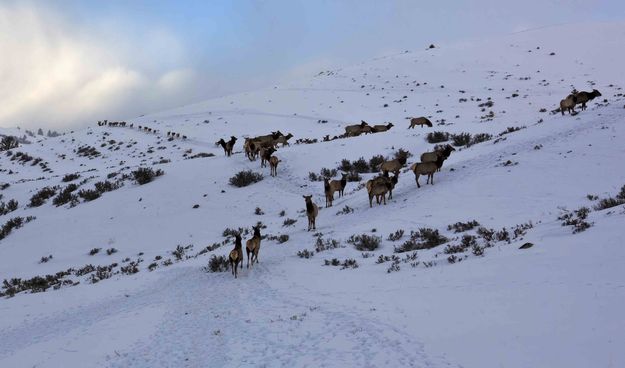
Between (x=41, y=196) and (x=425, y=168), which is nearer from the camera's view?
(x=425, y=168)

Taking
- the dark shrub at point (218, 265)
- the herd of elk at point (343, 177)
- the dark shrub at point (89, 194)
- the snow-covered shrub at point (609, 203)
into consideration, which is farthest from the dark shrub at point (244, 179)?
the snow-covered shrub at point (609, 203)

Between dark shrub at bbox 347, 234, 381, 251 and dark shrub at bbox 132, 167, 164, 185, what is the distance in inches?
632

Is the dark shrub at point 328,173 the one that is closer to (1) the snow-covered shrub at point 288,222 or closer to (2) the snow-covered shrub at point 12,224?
(1) the snow-covered shrub at point 288,222

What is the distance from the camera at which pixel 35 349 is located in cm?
903

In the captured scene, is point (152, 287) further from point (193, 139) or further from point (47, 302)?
point (193, 139)

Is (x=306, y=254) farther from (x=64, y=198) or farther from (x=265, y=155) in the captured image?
(x=64, y=198)

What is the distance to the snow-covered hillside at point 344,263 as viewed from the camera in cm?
651

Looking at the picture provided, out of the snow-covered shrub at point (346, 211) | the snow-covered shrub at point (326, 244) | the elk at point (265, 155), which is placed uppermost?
the elk at point (265, 155)

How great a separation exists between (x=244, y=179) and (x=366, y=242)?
39.0 feet

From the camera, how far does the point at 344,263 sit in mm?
11508

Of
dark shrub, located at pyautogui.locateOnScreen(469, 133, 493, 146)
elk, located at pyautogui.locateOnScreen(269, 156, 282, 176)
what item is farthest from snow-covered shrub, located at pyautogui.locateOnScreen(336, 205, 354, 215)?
dark shrub, located at pyautogui.locateOnScreen(469, 133, 493, 146)

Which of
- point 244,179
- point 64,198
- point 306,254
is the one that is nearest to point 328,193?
point 244,179

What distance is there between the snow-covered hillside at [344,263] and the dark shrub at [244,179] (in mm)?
622

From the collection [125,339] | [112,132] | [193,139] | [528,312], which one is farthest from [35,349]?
[112,132]
